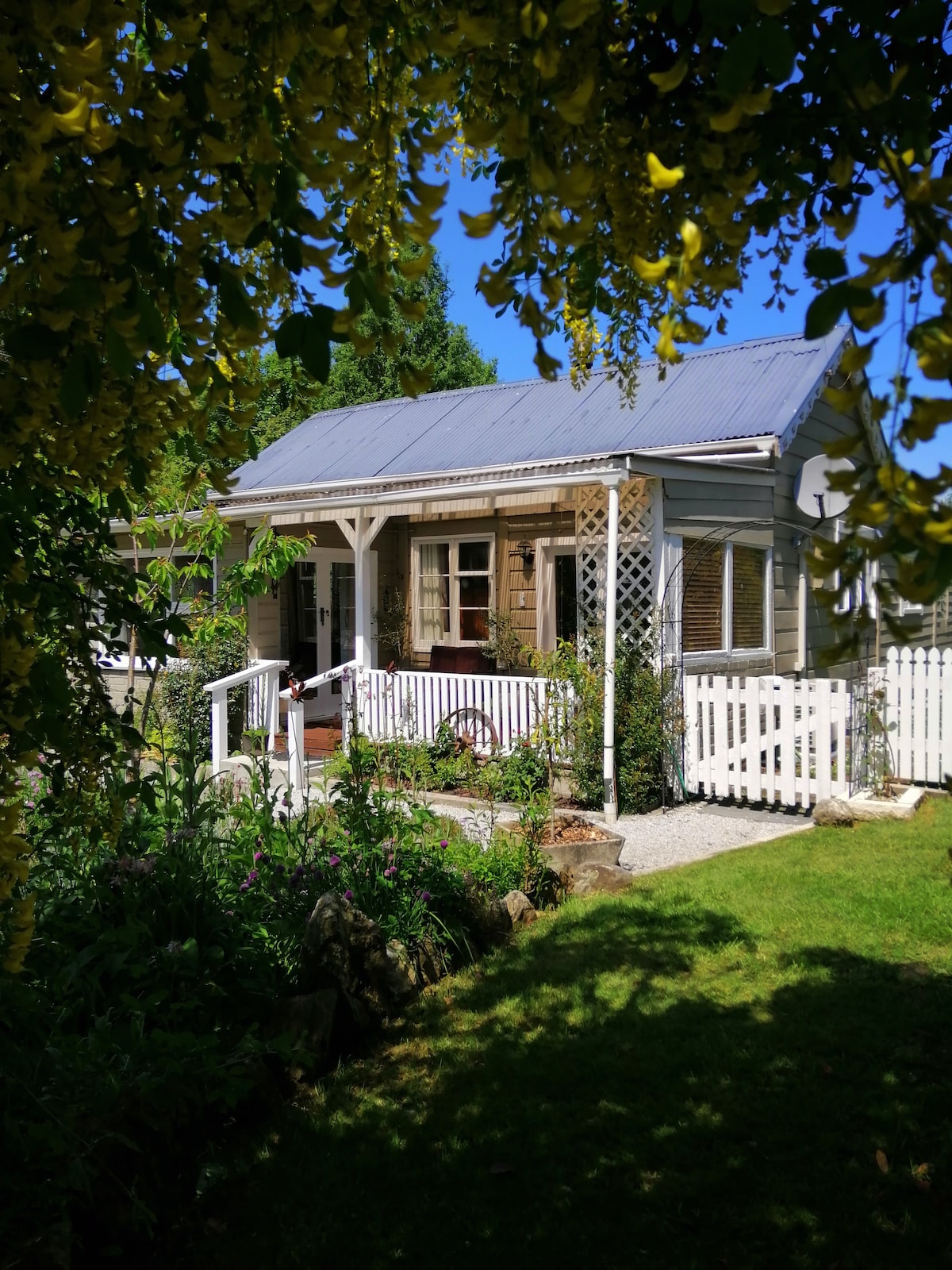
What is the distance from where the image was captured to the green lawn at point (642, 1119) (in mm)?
3008

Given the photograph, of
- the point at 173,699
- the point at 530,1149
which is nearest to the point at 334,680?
the point at 173,699

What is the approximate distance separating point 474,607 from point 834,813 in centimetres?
662

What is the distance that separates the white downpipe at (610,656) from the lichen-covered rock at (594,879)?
8.07ft

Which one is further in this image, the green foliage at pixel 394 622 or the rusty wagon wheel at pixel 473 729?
the green foliage at pixel 394 622

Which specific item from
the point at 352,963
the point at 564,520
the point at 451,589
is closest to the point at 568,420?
the point at 564,520

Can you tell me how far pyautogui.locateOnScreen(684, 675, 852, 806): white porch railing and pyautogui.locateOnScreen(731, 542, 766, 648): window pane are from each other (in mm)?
1771

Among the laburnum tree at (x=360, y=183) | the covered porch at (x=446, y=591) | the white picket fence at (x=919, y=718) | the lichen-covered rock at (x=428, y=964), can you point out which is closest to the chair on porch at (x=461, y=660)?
the covered porch at (x=446, y=591)

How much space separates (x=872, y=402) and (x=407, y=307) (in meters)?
0.96

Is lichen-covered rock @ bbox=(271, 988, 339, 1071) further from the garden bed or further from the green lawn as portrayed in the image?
the garden bed

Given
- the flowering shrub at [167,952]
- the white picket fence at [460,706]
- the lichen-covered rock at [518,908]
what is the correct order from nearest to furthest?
the flowering shrub at [167,952], the lichen-covered rock at [518,908], the white picket fence at [460,706]

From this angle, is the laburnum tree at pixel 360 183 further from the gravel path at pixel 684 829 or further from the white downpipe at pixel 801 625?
the white downpipe at pixel 801 625

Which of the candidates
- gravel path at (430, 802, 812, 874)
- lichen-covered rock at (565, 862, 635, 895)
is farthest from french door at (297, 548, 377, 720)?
lichen-covered rock at (565, 862, 635, 895)

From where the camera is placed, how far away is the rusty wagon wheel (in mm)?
10648

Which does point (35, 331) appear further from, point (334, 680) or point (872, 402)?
point (334, 680)
